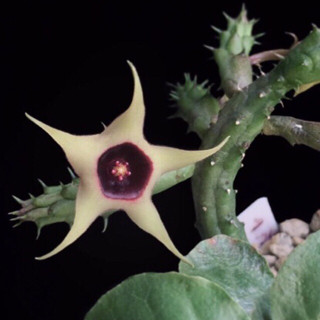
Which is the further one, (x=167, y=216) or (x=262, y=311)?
(x=167, y=216)

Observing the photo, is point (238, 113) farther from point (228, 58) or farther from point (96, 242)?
point (96, 242)

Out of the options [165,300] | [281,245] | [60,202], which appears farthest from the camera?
[281,245]

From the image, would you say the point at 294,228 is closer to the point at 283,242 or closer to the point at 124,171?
the point at 283,242

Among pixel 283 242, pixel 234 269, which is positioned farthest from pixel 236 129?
pixel 283 242

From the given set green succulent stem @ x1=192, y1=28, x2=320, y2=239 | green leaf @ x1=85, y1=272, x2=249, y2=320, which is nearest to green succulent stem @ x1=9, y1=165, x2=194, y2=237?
green succulent stem @ x1=192, y1=28, x2=320, y2=239

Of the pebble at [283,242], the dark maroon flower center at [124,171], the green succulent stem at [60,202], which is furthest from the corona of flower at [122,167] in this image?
the pebble at [283,242]

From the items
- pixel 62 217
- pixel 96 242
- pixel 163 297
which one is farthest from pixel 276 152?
pixel 163 297

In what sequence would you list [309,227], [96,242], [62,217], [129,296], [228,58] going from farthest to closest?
1. [96,242]
2. [309,227]
3. [228,58]
4. [62,217]
5. [129,296]

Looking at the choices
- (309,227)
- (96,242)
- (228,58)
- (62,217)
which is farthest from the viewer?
(96,242)
